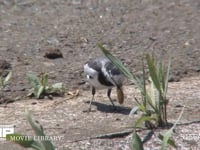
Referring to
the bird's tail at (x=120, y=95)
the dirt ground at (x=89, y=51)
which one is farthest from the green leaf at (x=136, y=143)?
the bird's tail at (x=120, y=95)

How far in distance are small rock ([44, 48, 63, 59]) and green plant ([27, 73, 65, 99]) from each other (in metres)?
1.03

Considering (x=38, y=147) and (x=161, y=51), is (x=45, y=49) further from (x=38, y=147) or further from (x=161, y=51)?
(x=38, y=147)

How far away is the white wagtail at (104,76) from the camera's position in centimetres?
731

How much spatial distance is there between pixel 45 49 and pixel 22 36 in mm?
639

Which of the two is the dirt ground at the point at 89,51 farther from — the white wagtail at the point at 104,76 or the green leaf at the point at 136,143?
the green leaf at the point at 136,143

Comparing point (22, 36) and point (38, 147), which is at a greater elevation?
point (38, 147)

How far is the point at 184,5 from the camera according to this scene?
10.9 m

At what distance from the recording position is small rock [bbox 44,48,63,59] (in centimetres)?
867

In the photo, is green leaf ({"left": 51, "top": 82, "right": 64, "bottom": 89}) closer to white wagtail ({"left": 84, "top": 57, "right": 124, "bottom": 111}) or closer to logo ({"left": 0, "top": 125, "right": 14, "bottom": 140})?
white wagtail ({"left": 84, "top": 57, "right": 124, "bottom": 111})

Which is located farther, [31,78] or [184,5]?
[184,5]

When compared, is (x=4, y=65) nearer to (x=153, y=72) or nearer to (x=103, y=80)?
(x=103, y=80)

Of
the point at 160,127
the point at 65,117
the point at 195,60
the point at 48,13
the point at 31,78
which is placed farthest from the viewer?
the point at 48,13

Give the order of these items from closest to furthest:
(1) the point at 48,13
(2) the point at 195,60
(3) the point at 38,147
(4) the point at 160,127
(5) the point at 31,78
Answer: (3) the point at 38,147 < (4) the point at 160,127 < (5) the point at 31,78 < (2) the point at 195,60 < (1) the point at 48,13

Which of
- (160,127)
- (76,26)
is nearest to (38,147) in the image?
(160,127)
